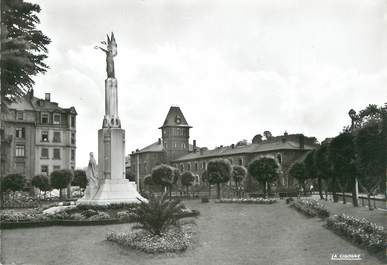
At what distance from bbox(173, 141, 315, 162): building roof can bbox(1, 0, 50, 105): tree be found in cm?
6119

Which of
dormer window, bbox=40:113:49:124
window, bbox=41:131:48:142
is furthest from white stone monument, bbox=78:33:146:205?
dormer window, bbox=40:113:49:124

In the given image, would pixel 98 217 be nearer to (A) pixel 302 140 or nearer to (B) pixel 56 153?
(B) pixel 56 153

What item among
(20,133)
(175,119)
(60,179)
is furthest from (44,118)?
(175,119)

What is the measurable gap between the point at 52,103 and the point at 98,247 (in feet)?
190

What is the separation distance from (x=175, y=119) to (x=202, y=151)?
1214 cm

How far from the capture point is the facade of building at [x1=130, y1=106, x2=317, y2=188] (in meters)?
73.8

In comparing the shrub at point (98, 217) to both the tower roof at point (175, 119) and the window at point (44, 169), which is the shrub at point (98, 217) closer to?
the window at point (44, 169)

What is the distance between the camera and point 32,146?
64.9m

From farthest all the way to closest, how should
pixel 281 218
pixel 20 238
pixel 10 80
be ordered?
pixel 281 218
pixel 20 238
pixel 10 80

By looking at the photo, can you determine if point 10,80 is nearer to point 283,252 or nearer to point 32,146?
point 283,252

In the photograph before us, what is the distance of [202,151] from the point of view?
98.8 m

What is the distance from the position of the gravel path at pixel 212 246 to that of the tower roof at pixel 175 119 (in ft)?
273

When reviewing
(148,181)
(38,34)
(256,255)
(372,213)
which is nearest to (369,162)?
(372,213)

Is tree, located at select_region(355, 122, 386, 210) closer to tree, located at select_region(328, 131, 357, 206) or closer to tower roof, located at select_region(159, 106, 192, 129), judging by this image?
tree, located at select_region(328, 131, 357, 206)
